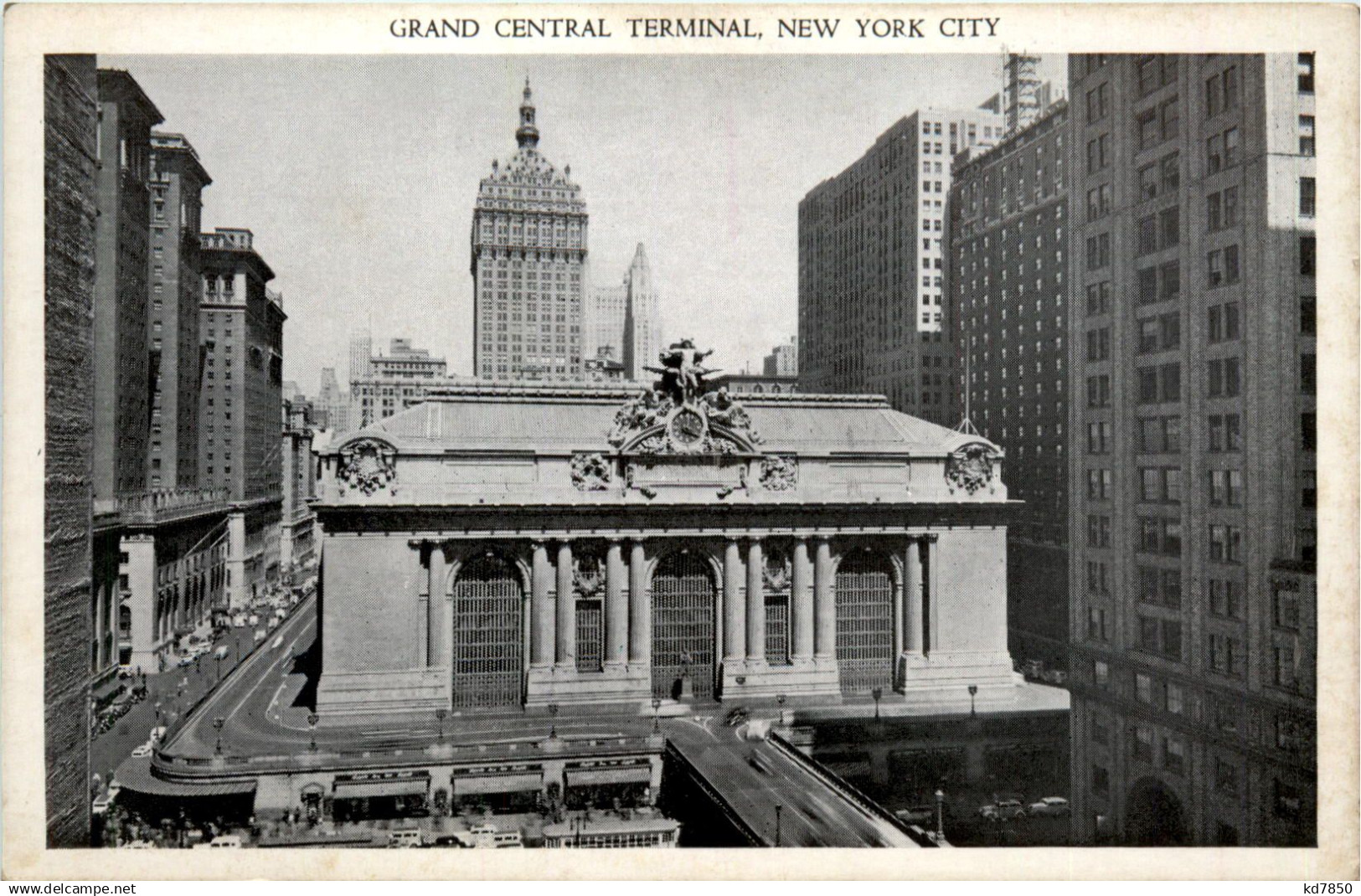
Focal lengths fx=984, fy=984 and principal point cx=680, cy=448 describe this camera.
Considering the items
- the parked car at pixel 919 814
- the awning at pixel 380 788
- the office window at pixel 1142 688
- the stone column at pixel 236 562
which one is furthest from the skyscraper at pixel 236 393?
the office window at pixel 1142 688

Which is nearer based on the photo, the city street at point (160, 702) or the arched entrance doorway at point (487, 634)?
the city street at point (160, 702)

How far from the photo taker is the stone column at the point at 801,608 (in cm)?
5072

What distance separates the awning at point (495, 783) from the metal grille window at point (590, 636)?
9119mm

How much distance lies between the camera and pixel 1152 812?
43.0 m

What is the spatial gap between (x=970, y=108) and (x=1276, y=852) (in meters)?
85.8

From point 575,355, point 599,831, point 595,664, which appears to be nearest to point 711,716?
point 595,664

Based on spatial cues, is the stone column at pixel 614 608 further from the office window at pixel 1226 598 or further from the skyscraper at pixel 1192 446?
the office window at pixel 1226 598

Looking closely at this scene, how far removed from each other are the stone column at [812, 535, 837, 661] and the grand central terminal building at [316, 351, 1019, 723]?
10cm

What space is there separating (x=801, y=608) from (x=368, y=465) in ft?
74.6

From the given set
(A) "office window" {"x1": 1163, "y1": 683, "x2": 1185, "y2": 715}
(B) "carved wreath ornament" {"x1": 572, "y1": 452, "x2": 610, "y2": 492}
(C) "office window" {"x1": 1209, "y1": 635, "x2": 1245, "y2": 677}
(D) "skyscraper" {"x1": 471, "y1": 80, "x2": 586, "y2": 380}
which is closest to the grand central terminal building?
(B) "carved wreath ornament" {"x1": 572, "y1": 452, "x2": 610, "y2": 492}

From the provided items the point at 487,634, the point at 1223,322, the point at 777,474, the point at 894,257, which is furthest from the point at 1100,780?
the point at 894,257

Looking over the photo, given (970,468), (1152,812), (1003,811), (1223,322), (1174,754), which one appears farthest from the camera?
(970,468)

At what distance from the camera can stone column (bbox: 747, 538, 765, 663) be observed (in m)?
50.3

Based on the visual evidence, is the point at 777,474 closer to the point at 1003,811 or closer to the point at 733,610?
the point at 733,610
